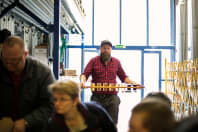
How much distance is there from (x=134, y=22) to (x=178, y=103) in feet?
17.7

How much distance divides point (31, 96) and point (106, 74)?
59.0 inches

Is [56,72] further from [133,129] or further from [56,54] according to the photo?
[133,129]

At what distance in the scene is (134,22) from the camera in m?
10.9

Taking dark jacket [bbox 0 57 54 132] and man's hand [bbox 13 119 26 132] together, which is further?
dark jacket [bbox 0 57 54 132]

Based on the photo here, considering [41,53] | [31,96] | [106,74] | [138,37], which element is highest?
[138,37]

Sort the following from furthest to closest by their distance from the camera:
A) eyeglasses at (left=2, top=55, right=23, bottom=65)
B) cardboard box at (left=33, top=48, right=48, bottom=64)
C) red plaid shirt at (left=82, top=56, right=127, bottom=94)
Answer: cardboard box at (left=33, top=48, right=48, bottom=64), red plaid shirt at (left=82, top=56, right=127, bottom=94), eyeglasses at (left=2, top=55, right=23, bottom=65)

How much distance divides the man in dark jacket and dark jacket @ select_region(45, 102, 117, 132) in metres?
0.20

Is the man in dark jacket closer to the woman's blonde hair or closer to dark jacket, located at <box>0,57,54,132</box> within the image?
dark jacket, located at <box>0,57,54,132</box>

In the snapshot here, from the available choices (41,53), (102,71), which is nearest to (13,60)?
(102,71)

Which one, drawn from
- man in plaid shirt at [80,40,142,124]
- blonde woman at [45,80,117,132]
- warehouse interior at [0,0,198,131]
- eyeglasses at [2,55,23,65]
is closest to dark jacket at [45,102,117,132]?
blonde woman at [45,80,117,132]

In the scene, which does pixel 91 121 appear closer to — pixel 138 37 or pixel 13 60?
pixel 13 60

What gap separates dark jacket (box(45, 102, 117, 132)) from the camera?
154 centimetres

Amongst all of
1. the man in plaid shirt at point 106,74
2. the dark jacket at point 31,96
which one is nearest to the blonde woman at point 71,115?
the dark jacket at point 31,96

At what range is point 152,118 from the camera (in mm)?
935
